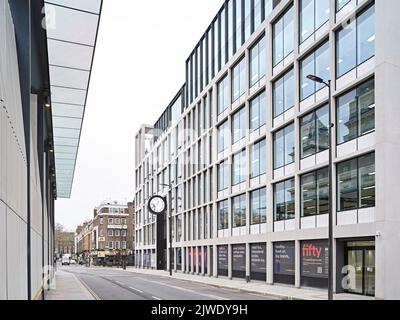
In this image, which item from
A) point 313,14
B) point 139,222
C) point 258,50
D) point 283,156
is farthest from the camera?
point 139,222

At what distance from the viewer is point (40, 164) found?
13.5 meters

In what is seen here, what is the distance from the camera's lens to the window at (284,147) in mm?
30564

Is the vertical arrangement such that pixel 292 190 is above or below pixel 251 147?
below

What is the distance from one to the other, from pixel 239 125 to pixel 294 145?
10308 mm

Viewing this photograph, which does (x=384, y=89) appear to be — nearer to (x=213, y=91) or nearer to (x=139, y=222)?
(x=213, y=91)

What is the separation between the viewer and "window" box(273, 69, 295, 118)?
101ft

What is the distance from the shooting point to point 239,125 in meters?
39.6

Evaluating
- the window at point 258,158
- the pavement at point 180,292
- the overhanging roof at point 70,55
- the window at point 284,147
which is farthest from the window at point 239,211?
the overhanging roof at point 70,55

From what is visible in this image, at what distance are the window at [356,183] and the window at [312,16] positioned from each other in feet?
28.6

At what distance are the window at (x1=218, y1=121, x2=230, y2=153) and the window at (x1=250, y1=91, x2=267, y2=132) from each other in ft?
16.7

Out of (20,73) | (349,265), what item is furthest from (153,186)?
(20,73)

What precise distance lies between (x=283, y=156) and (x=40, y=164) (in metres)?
20.8

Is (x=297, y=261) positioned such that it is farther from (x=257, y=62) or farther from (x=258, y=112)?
(x=257, y=62)

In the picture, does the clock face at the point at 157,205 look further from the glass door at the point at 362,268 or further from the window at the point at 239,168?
the glass door at the point at 362,268
